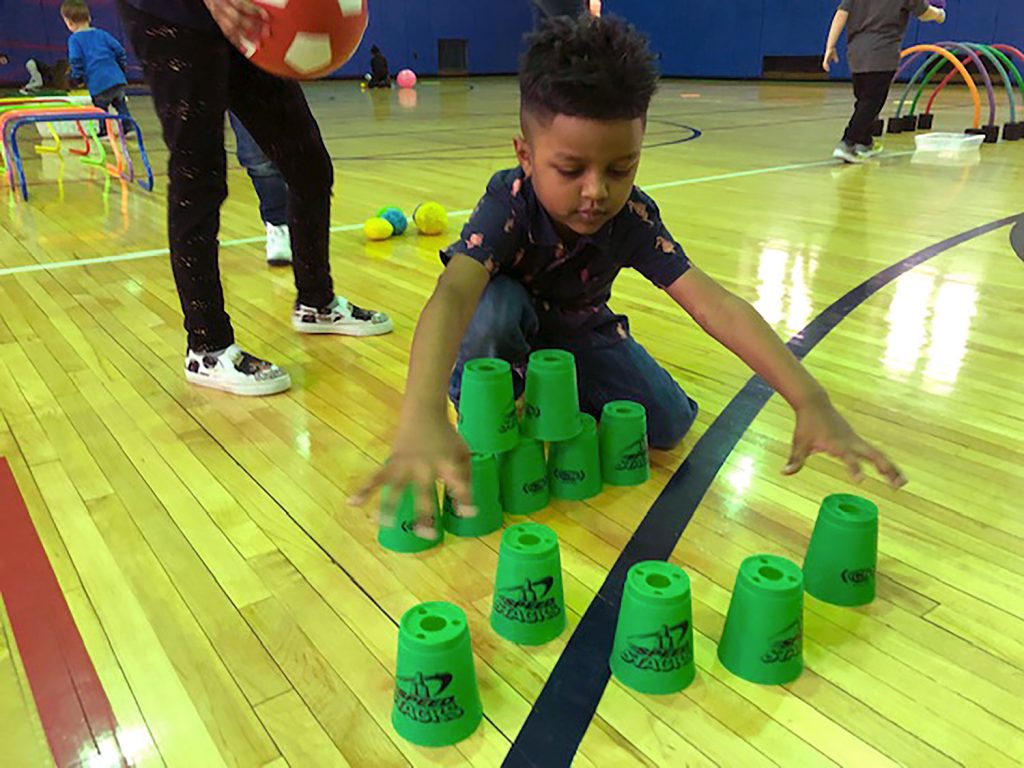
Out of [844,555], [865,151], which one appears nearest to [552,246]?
[844,555]

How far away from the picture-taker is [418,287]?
7.80 feet

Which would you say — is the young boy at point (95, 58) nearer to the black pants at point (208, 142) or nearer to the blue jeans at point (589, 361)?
the black pants at point (208, 142)

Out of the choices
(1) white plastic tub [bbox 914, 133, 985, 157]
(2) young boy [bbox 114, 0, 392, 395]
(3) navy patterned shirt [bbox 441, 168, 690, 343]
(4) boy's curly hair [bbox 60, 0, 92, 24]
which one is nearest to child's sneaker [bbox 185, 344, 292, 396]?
(2) young boy [bbox 114, 0, 392, 395]

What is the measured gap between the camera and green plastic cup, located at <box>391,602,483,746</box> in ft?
2.78

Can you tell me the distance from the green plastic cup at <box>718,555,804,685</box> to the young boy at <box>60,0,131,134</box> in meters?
4.45

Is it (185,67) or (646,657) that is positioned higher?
(185,67)

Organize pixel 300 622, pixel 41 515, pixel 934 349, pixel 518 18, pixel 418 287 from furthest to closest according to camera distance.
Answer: pixel 518 18
pixel 418 287
pixel 934 349
pixel 41 515
pixel 300 622

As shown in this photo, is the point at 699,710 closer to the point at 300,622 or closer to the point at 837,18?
the point at 300,622

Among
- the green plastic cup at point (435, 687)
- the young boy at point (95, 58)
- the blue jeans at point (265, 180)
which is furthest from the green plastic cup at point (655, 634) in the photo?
the young boy at point (95, 58)

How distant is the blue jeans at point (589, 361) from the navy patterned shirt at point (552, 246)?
0.06 metres

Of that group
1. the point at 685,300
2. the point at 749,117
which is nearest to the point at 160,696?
the point at 685,300

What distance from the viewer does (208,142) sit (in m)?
1.55

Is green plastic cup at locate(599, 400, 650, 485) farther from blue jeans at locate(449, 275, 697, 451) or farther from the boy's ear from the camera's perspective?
the boy's ear

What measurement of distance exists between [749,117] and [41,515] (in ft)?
21.7
